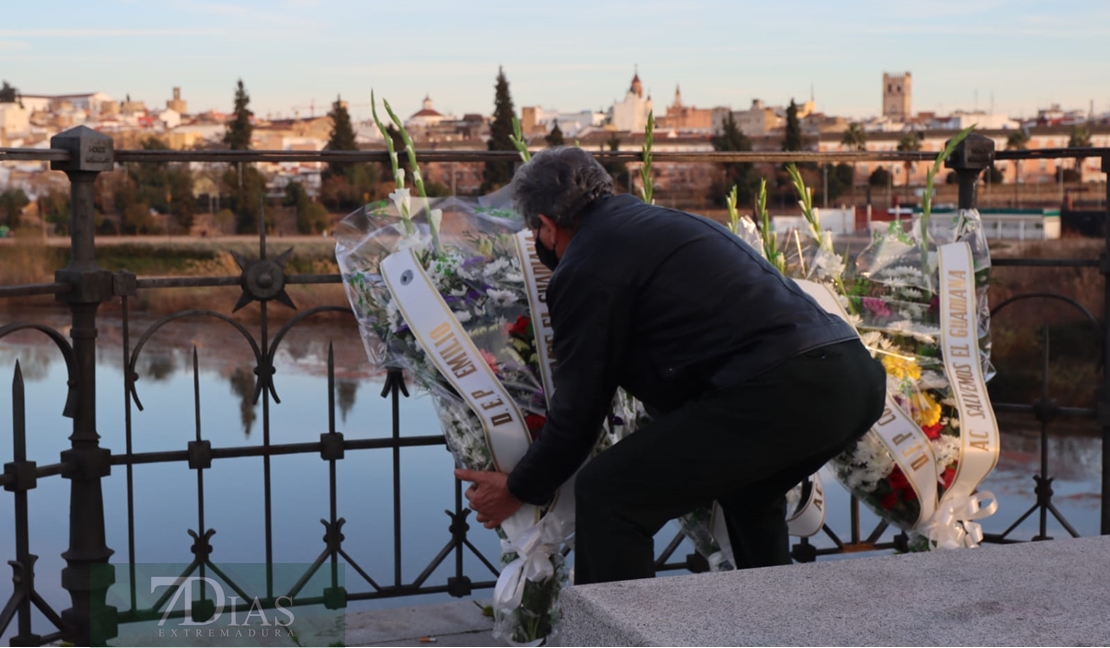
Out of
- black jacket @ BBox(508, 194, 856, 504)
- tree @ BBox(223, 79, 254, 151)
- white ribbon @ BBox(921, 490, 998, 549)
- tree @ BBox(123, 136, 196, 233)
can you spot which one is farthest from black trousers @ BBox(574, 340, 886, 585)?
tree @ BBox(223, 79, 254, 151)

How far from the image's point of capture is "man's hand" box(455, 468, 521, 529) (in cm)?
263

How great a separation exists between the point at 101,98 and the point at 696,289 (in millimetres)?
106848

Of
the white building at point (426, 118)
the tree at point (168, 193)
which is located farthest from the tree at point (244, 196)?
the white building at point (426, 118)

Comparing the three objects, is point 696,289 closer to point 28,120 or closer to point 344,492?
point 344,492

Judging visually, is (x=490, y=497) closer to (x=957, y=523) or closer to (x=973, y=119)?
(x=957, y=523)

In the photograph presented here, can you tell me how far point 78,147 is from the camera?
9.55ft

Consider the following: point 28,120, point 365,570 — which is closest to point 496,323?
point 365,570

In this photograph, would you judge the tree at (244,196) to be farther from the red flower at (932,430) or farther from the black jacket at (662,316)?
the black jacket at (662,316)

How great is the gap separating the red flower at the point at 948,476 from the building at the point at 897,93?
135 metres

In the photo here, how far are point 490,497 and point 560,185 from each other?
2.25 feet

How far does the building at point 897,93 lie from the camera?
132 metres

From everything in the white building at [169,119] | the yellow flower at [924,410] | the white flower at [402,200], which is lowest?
the yellow flower at [924,410]

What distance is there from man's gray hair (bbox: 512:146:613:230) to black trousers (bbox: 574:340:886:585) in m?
0.47

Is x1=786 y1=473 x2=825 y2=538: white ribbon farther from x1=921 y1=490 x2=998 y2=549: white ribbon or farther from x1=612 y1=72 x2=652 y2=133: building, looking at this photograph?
x1=612 y1=72 x2=652 y2=133: building
